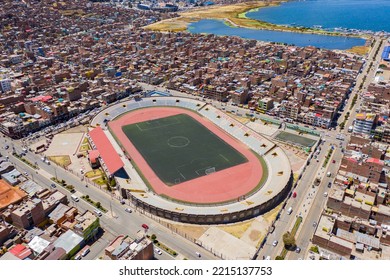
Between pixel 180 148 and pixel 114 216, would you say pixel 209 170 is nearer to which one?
pixel 180 148

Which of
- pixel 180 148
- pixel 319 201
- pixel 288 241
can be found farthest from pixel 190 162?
pixel 288 241

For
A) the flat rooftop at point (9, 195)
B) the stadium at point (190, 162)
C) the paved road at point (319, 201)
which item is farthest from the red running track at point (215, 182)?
the flat rooftop at point (9, 195)

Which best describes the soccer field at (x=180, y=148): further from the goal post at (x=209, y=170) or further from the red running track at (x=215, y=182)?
the red running track at (x=215, y=182)

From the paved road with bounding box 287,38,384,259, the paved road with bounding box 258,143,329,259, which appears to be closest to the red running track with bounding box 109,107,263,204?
the paved road with bounding box 258,143,329,259

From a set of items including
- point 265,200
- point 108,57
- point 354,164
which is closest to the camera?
point 265,200

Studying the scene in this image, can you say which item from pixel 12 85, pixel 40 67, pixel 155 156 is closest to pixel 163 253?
pixel 155 156

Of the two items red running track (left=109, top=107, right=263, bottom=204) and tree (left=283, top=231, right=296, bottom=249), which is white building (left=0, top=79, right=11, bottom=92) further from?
tree (left=283, top=231, right=296, bottom=249)
